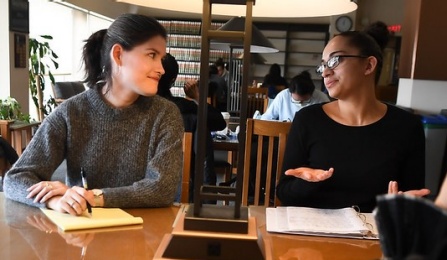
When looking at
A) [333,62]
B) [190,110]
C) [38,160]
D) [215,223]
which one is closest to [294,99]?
[190,110]

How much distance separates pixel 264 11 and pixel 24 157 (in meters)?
0.75

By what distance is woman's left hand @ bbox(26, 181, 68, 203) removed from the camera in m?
→ 1.01

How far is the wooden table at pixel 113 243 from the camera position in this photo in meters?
0.79

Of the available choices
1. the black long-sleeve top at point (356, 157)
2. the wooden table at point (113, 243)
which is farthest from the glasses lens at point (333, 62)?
the wooden table at point (113, 243)

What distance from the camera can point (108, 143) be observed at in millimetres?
1202

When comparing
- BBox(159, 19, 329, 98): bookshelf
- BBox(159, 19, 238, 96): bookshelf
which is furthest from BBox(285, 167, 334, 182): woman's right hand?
BBox(159, 19, 238, 96): bookshelf

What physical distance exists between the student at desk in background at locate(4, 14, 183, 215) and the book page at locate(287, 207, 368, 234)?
337 mm

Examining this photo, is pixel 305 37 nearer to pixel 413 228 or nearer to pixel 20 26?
pixel 20 26

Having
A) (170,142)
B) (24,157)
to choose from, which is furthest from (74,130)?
(170,142)

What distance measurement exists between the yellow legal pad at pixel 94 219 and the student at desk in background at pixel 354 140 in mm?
504

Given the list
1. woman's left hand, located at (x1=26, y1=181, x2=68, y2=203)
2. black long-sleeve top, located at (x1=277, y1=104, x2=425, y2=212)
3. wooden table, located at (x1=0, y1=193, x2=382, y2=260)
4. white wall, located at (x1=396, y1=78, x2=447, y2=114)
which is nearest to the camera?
wooden table, located at (x1=0, y1=193, x2=382, y2=260)

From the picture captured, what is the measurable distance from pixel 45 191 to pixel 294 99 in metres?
2.67

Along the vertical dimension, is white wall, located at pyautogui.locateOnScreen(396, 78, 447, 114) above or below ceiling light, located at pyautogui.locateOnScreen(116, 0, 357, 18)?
A: below

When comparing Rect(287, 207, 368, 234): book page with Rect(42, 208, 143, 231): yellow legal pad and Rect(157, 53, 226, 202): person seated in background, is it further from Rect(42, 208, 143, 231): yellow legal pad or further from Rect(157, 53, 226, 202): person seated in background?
Rect(157, 53, 226, 202): person seated in background
